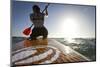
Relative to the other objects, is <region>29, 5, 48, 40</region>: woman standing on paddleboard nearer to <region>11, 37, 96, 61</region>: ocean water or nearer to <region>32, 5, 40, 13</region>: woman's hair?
<region>32, 5, 40, 13</region>: woman's hair

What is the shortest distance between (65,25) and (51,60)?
0.50 meters

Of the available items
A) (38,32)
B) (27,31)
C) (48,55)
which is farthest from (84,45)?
(27,31)

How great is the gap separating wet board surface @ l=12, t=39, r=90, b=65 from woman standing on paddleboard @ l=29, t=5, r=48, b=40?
0.48 ft

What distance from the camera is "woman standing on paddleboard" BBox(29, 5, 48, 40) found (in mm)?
2225

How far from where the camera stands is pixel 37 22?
2.24 m

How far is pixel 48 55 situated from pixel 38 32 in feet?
1.05

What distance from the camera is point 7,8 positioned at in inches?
83.8

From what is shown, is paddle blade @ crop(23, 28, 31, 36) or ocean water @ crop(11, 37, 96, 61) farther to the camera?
ocean water @ crop(11, 37, 96, 61)

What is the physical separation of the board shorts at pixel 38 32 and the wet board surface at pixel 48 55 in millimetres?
110

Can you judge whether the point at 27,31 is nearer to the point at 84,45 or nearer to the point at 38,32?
the point at 38,32

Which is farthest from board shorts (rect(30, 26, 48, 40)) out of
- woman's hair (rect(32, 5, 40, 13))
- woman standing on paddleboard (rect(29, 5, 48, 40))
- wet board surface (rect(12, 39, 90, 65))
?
woman's hair (rect(32, 5, 40, 13))

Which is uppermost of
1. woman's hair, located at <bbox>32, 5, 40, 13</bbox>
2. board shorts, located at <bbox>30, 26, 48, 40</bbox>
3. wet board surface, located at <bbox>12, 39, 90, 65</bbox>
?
woman's hair, located at <bbox>32, 5, 40, 13</bbox>

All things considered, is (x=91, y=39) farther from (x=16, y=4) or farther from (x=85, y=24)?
(x=16, y=4)

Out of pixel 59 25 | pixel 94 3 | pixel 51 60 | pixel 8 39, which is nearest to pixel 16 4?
pixel 8 39
